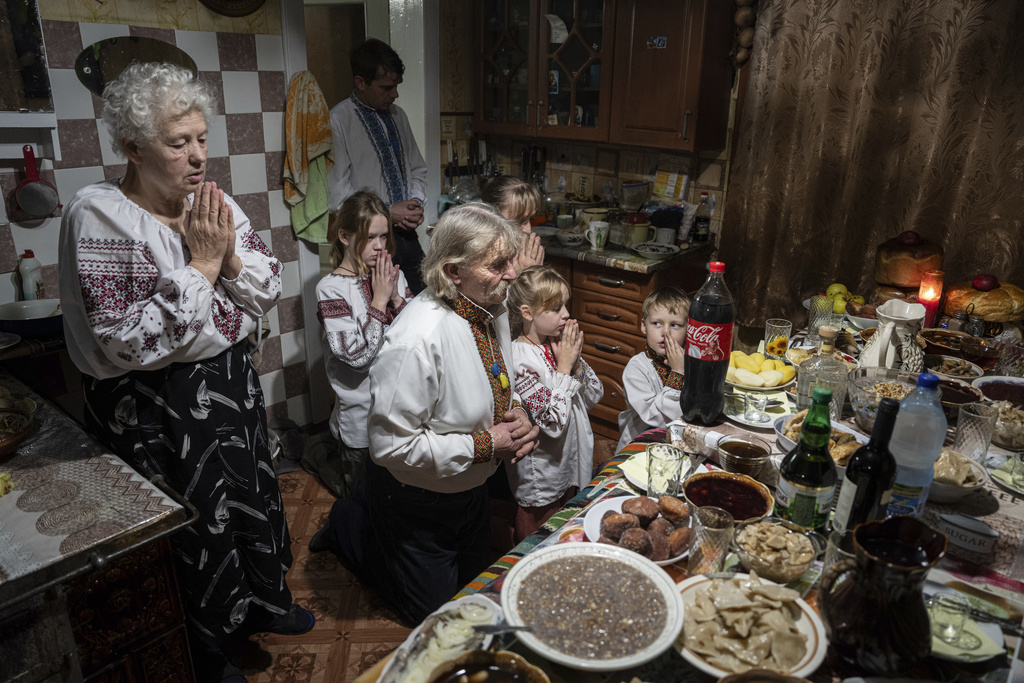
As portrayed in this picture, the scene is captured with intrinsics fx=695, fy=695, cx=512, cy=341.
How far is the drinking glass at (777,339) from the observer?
6.87 feet

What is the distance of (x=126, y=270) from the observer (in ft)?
5.35

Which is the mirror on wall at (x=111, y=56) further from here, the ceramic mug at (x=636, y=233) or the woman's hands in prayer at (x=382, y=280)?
the ceramic mug at (x=636, y=233)

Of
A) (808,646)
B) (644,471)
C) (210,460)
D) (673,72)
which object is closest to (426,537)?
(210,460)

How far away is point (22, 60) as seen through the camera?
2.19 m

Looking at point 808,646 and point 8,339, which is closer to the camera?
point 808,646

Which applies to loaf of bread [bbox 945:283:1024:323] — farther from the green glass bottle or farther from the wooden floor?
the wooden floor

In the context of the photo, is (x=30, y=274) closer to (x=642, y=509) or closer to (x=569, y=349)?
(x=569, y=349)

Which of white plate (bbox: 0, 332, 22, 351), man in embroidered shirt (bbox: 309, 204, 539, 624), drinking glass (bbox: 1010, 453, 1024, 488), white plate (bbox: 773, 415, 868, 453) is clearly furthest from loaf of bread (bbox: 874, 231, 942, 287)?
white plate (bbox: 0, 332, 22, 351)

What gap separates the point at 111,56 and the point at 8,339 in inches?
42.7

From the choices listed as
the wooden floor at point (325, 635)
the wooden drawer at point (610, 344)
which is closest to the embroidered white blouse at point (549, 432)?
the wooden floor at point (325, 635)

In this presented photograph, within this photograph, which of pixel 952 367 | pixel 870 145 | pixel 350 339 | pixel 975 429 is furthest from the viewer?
pixel 870 145

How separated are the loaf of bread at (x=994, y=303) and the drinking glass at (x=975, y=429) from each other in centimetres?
102

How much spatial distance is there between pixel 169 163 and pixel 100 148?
1.13m

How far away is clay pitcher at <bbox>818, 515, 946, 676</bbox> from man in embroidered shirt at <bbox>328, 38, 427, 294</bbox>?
246 cm
